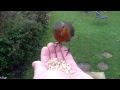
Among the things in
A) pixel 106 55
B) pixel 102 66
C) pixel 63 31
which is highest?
pixel 63 31

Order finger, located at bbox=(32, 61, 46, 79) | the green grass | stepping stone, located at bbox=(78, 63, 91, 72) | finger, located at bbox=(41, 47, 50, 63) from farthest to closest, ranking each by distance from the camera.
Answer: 1. the green grass
2. stepping stone, located at bbox=(78, 63, 91, 72)
3. finger, located at bbox=(41, 47, 50, 63)
4. finger, located at bbox=(32, 61, 46, 79)

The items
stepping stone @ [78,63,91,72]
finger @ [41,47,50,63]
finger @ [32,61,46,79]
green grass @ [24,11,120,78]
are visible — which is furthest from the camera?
green grass @ [24,11,120,78]

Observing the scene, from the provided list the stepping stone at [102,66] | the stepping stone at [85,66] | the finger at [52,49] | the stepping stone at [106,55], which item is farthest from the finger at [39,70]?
the stepping stone at [106,55]

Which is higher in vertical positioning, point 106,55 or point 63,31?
point 63,31

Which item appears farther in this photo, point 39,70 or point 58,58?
point 58,58

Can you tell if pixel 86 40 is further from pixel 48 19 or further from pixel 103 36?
pixel 48 19

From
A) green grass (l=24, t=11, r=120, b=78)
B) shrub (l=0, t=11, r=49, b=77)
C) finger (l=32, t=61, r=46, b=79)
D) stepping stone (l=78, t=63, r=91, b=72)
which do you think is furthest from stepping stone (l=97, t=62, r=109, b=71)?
finger (l=32, t=61, r=46, b=79)

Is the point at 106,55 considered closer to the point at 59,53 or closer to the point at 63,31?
the point at 59,53

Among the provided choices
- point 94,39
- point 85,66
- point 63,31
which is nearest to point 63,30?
point 63,31

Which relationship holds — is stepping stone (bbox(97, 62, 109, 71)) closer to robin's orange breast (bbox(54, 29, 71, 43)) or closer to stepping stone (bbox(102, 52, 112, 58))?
stepping stone (bbox(102, 52, 112, 58))

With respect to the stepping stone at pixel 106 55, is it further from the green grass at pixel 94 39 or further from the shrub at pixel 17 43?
the shrub at pixel 17 43
